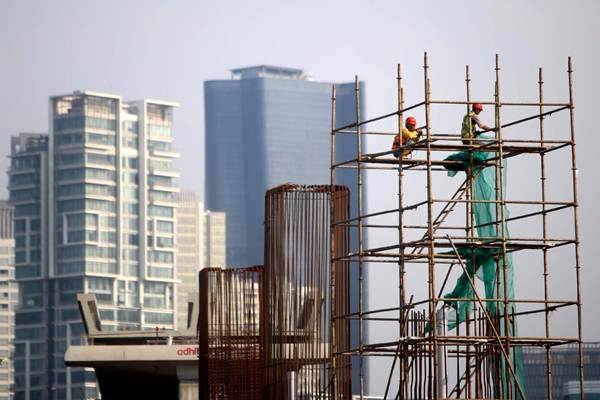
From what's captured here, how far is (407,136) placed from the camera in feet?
99.3

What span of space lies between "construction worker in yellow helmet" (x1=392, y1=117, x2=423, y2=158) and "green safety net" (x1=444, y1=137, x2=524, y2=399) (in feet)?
2.92

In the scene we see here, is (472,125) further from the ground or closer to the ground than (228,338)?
further from the ground

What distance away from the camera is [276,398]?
36.6 metres

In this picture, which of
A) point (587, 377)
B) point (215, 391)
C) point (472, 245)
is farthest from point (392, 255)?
point (587, 377)

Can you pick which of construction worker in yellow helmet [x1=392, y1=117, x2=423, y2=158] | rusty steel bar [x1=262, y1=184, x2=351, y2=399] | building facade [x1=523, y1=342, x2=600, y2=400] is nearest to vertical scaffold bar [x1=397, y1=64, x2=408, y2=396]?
construction worker in yellow helmet [x1=392, y1=117, x2=423, y2=158]

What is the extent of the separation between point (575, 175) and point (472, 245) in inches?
88.6

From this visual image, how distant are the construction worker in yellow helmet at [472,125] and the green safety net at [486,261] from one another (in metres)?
0.36

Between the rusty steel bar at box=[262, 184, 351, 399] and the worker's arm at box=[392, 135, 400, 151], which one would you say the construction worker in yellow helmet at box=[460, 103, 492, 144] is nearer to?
the worker's arm at box=[392, 135, 400, 151]

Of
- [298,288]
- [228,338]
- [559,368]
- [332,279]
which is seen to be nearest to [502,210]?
[332,279]

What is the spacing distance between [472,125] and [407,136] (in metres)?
1.20

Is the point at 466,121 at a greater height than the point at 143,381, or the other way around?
the point at 466,121

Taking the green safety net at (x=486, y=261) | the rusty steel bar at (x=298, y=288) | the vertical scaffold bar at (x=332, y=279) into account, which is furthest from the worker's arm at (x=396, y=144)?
the rusty steel bar at (x=298, y=288)

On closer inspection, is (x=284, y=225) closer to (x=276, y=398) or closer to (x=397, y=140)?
(x=276, y=398)

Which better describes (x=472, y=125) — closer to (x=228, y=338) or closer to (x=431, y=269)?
(x=431, y=269)
